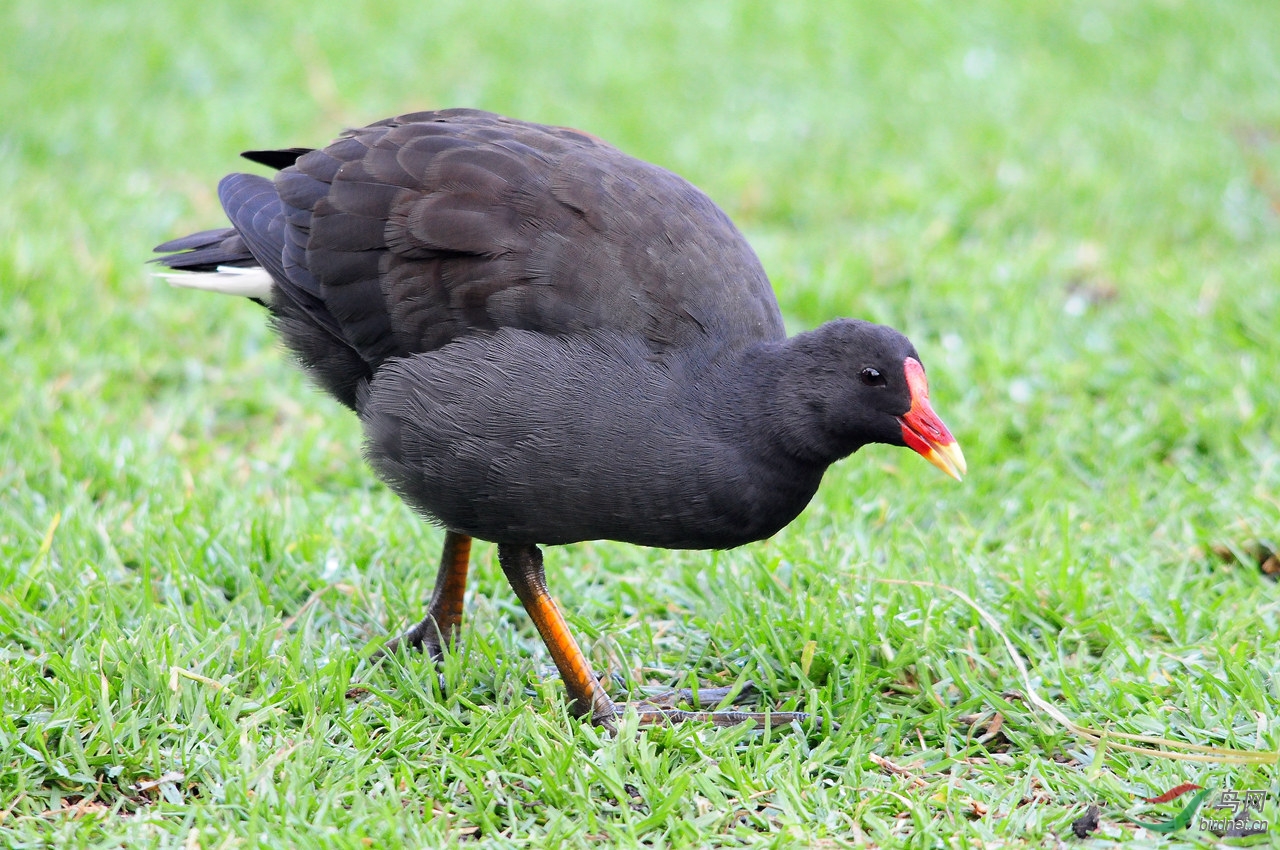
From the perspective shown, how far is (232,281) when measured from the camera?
3467 mm

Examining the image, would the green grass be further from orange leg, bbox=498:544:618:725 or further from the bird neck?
the bird neck

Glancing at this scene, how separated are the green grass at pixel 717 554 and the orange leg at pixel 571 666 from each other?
61 mm

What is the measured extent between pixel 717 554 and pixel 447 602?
78cm

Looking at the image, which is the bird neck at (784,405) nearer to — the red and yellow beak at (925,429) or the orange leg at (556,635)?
the red and yellow beak at (925,429)

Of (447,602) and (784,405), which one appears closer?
A: (784,405)

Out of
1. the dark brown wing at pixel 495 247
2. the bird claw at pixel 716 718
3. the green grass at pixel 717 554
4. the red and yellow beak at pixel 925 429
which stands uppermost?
the dark brown wing at pixel 495 247

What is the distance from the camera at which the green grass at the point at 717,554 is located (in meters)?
2.72

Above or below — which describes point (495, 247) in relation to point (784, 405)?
above

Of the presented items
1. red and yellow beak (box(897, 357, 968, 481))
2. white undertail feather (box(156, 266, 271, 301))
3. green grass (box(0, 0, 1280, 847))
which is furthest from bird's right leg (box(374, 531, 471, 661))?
red and yellow beak (box(897, 357, 968, 481))

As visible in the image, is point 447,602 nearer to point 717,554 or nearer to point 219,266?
point 717,554

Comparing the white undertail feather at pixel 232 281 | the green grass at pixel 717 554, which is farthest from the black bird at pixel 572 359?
the green grass at pixel 717 554

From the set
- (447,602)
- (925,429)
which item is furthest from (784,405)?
(447,602)

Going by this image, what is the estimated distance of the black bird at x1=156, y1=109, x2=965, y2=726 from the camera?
287 centimetres

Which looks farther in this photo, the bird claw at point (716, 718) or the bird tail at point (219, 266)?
the bird tail at point (219, 266)
